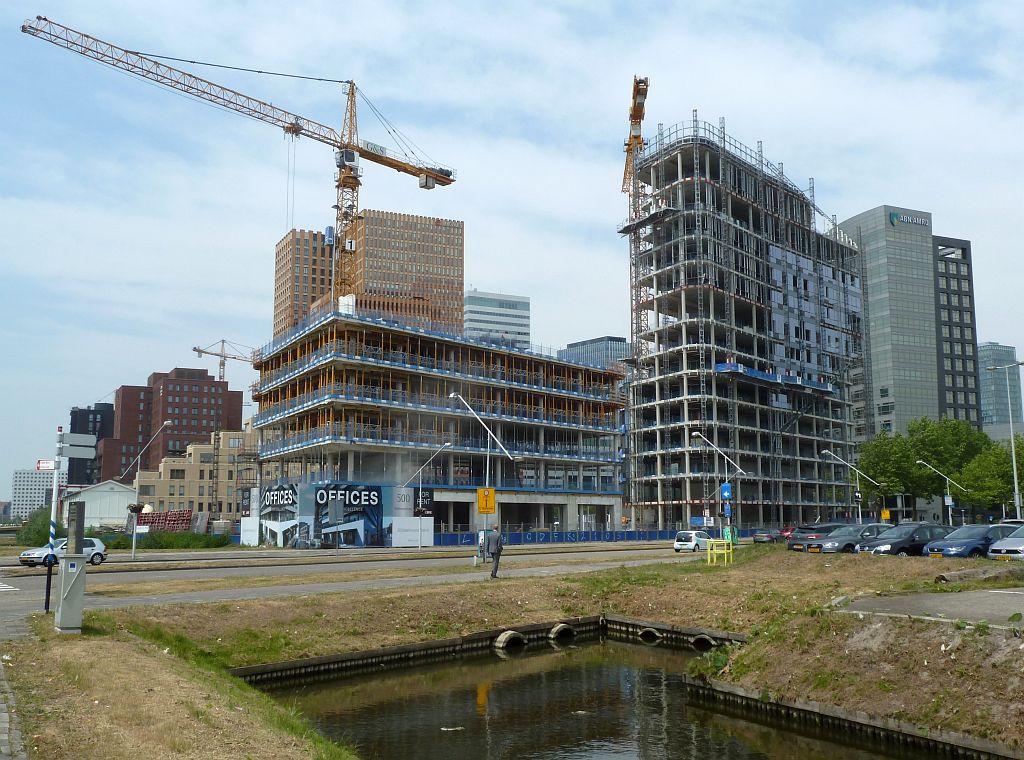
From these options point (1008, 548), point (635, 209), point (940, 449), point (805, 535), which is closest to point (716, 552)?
point (805, 535)

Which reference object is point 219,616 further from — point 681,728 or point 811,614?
point 811,614

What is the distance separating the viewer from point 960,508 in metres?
133

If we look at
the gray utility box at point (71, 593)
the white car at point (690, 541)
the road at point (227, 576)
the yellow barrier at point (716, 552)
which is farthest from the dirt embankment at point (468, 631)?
the white car at point (690, 541)

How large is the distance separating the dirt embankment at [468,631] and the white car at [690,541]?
25.5 meters

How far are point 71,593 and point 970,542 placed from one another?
30.9m

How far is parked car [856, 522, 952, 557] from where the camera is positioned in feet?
119

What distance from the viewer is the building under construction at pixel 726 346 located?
113375mm

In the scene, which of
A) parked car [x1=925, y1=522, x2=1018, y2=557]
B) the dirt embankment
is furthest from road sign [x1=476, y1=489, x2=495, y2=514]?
parked car [x1=925, y1=522, x2=1018, y2=557]

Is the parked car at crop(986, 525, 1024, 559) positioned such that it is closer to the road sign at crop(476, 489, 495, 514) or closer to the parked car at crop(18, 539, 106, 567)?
the road sign at crop(476, 489, 495, 514)

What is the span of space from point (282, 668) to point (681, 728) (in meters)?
9.64

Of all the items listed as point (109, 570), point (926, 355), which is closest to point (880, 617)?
point (109, 570)

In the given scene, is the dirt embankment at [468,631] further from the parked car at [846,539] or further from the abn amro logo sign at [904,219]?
the abn amro logo sign at [904,219]

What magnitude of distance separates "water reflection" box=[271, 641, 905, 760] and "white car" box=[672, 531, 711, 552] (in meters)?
34.7

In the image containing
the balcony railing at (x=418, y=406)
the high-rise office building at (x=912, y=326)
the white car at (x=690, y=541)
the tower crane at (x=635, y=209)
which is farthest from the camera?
the high-rise office building at (x=912, y=326)
